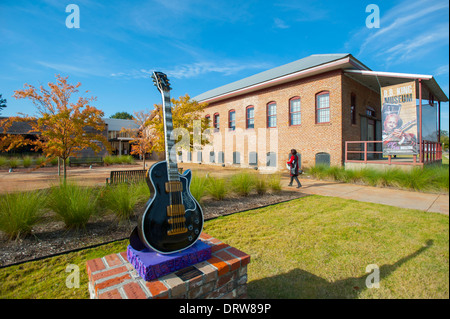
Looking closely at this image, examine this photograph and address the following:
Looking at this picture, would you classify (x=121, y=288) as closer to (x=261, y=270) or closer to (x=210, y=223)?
(x=261, y=270)

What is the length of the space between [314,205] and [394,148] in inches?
269

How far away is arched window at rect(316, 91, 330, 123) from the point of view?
13.4m

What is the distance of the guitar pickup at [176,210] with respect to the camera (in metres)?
2.09

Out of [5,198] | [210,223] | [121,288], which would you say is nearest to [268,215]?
[210,223]

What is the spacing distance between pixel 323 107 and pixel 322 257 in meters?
12.4

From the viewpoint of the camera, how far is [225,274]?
199 cm

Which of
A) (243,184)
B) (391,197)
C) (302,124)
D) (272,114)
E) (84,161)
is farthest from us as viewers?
(84,161)

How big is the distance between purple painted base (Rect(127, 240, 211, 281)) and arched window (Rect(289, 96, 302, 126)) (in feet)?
46.7

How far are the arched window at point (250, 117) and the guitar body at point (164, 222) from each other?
1648 centimetres

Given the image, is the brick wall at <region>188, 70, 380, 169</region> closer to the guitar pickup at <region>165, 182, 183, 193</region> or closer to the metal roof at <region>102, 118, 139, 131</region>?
the guitar pickup at <region>165, 182, 183, 193</region>

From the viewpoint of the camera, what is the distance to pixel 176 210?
2.11 m

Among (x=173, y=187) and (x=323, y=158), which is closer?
(x=173, y=187)

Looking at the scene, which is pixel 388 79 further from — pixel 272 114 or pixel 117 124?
pixel 117 124

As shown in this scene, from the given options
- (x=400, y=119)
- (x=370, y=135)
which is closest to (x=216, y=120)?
(x=370, y=135)
